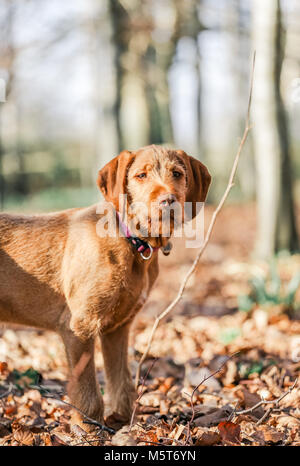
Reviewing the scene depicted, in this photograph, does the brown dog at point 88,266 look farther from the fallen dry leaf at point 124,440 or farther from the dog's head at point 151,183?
the fallen dry leaf at point 124,440

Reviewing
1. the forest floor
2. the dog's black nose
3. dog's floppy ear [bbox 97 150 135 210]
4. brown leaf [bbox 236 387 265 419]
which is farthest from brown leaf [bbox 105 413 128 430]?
the dog's black nose

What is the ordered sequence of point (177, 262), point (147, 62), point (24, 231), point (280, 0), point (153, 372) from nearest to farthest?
point (24, 231) < point (153, 372) < point (280, 0) < point (177, 262) < point (147, 62)

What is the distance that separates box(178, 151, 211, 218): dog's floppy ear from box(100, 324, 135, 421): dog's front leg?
3.59 ft

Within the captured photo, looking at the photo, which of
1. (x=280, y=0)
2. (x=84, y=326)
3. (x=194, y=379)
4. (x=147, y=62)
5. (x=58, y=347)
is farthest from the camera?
(x=147, y=62)

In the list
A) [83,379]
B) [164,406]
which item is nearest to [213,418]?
[164,406]

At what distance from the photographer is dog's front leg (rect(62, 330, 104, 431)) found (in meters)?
2.90

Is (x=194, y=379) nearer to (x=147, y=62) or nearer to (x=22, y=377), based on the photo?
(x=22, y=377)

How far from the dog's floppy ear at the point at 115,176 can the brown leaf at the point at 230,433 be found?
1.41 m

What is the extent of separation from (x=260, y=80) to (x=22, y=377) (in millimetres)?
5486

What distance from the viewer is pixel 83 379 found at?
291 cm

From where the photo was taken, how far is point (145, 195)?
8.80 feet

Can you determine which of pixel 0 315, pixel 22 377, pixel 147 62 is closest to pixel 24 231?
pixel 0 315

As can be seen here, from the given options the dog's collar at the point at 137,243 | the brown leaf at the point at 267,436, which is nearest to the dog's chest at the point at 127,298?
the dog's collar at the point at 137,243

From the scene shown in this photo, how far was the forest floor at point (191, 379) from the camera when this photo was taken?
8.97ft
